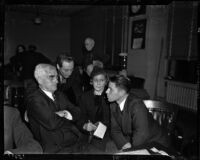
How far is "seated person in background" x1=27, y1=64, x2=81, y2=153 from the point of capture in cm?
103

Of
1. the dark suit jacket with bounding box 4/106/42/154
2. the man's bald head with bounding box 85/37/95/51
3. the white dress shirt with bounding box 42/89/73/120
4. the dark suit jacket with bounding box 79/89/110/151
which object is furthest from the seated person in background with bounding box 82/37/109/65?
the dark suit jacket with bounding box 4/106/42/154

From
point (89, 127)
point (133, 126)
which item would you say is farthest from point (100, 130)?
point (133, 126)

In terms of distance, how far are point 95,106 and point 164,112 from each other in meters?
0.45

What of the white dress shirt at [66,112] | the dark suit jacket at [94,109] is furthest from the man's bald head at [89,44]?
the white dress shirt at [66,112]

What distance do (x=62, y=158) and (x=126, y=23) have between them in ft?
2.67

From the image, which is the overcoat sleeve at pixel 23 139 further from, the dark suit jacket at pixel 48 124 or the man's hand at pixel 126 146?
the man's hand at pixel 126 146

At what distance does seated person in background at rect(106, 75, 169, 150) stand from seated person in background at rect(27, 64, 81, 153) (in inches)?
8.4

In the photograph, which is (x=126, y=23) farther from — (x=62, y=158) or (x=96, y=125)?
(x=62, y=158)

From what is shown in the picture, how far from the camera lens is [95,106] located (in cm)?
119

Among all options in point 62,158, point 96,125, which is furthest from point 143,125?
point 62,158

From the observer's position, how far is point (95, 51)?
1.28m

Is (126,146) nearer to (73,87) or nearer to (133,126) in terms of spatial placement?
(133,126)

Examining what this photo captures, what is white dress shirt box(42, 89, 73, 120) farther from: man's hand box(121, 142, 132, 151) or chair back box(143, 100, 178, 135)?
chair back box(143, 100, 178, 135)

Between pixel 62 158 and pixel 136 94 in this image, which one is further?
pixel 136 94
